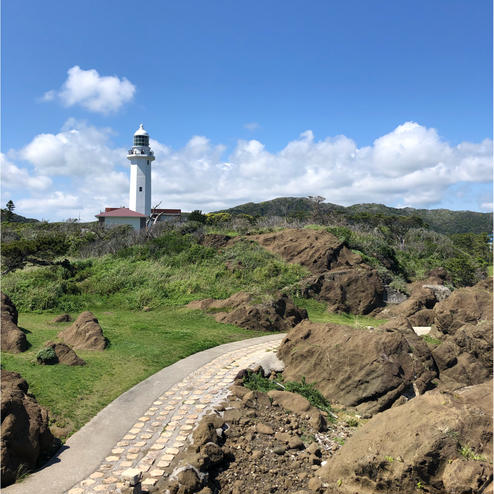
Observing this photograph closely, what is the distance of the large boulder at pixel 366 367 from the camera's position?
9.98 m

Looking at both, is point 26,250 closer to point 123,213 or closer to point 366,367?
point 366,367

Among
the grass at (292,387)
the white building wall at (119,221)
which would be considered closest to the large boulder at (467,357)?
the grass at (292,387)

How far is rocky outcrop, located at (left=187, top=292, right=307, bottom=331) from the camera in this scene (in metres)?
17.1

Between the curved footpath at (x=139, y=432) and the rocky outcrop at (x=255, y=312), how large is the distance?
15.8 ft

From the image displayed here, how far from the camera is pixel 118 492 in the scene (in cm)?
607

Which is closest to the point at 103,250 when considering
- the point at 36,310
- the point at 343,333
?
the point at 36,310

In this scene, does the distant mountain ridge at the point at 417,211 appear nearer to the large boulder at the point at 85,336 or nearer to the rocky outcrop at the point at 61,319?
the rocky outcrop at the point at 61,319

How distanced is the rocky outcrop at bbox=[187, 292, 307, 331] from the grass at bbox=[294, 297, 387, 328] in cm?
152

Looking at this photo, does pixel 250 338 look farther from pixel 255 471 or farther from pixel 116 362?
pixel 255 471

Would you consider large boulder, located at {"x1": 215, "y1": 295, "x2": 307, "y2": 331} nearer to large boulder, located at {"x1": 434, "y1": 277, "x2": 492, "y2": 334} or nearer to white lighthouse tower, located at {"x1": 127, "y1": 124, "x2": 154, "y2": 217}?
large boulder, located at {"x1": 434, "y1": 277, "x2": 492, "y2": 334}

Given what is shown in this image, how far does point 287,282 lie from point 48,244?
12.1 meters

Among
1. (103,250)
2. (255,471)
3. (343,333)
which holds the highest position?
(103,250)

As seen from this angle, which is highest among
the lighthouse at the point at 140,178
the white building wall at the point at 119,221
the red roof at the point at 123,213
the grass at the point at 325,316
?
the lighthouse at the point at 140,178

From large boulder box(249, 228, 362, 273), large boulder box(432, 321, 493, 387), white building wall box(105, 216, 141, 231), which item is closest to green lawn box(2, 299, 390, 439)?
large boulder box(249, 228, 362, 273)
